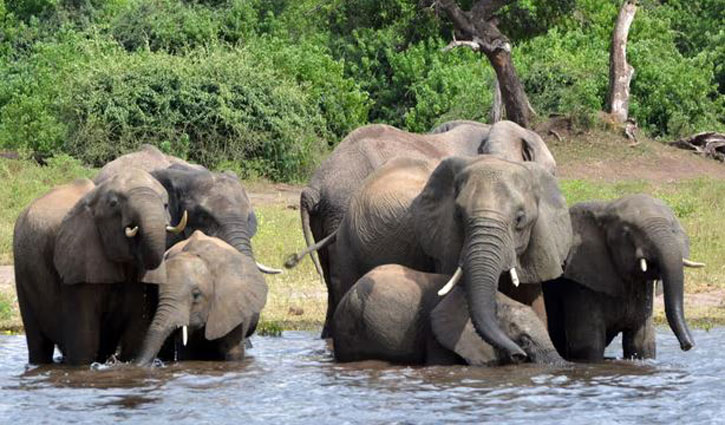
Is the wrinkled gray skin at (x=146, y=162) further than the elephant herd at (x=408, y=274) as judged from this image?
Yes

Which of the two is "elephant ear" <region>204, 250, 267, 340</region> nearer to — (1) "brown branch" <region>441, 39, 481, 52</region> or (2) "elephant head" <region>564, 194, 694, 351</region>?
(2) "elephant head" <region>564, 194, 694, 351</region>

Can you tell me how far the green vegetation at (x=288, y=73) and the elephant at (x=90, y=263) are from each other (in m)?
13.3

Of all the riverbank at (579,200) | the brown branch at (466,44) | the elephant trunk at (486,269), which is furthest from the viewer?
the brown branch at (466,44)

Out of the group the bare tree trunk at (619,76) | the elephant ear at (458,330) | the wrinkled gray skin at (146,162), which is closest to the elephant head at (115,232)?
the elephant ear at (458,330)

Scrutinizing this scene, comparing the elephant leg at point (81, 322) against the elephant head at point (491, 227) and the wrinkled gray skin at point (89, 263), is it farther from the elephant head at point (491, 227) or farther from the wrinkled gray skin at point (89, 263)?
the elephant head at point (491, 227)

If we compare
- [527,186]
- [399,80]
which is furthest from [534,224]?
[399,80]

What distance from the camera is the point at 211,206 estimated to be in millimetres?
12414

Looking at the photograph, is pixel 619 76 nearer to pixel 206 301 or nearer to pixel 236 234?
pixel 236 234

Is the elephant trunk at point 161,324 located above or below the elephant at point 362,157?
below

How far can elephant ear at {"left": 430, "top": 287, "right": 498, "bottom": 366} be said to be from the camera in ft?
34.2

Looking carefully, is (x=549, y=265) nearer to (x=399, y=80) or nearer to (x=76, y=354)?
(x=76, y=354)

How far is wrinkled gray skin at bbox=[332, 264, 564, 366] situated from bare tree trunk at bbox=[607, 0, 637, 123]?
17794mm

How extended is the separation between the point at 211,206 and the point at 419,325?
2.34m

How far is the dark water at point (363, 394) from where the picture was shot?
9.48 m
